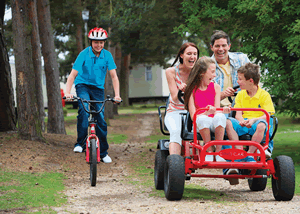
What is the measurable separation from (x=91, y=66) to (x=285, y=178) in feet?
12.2

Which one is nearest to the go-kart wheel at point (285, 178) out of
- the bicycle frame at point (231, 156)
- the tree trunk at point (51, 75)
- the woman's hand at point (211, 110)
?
the bicycle frame at point (231, 156)

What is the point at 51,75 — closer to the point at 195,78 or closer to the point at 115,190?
the point at 115,190

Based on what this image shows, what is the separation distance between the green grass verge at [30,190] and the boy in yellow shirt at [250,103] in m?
2.28

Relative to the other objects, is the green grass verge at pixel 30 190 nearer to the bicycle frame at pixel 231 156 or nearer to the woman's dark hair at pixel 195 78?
Result: the bicycle frame at pixel 231 156

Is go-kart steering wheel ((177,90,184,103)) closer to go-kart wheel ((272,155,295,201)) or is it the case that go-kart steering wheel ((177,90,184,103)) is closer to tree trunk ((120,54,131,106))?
go-kart wheel ((272,155,295,201))

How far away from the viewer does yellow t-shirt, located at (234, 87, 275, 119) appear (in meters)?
5.56

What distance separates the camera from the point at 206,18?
1098 centimetres

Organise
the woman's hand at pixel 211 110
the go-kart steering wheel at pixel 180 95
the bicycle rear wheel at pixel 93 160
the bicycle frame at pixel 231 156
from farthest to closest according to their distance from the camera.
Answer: the bicycle rear wheel at pixel 93 160, the go-kart steering wheel at pixel 180 95, the woman's hand at pixel 211 110, the bicycle frame at pixel 231 156

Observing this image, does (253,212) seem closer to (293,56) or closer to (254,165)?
(254,165)

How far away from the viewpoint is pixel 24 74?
30.5 feet

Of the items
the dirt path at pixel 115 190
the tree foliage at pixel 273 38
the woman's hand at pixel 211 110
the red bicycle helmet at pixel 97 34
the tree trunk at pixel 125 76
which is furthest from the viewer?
the tree trunk at pixel 125 76

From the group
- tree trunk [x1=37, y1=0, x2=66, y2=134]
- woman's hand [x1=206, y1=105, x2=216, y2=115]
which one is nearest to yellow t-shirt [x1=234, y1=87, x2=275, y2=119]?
woman's hand [x1=206, y1=105, x2=216, y2=115]

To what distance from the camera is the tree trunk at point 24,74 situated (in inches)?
366

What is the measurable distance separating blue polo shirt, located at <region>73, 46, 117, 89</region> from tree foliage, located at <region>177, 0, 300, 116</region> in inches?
125
